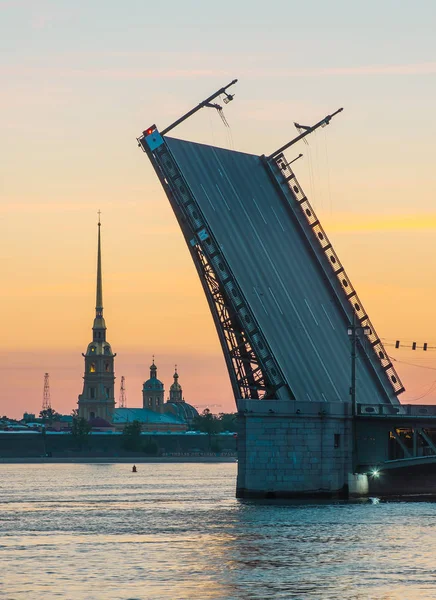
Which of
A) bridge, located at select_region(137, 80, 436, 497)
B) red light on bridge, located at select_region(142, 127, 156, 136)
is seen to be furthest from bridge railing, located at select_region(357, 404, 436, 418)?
red light on bridge, located at select_region(142, 127, 156, 136)

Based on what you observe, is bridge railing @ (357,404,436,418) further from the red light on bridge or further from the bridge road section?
the red light on bridge

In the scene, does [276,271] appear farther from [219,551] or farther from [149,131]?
[219,551]

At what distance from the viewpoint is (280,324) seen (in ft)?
208

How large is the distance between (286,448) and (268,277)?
25.2 ft

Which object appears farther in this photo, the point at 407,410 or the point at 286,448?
the point at 407,410

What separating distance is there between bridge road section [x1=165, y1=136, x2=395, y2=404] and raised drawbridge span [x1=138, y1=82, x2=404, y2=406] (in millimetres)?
49

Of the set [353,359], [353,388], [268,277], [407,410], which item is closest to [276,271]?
[268,277]

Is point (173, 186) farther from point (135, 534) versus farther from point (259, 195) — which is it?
point (135, 534)

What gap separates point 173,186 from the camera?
62812 millimetres

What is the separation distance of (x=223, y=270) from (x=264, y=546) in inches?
746

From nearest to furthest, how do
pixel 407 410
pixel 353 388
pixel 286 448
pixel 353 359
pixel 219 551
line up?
1. pixel 219 551
2. pixel 286 448
3. pixel 353 388
4. pixel 353 359
5. pixel 407 410

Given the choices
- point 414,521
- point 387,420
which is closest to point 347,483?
point 387,420

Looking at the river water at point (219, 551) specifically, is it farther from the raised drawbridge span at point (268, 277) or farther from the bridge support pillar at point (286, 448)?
the raised drawbridge span at point (268, 277)

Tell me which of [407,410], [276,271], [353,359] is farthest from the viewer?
[276,271]
